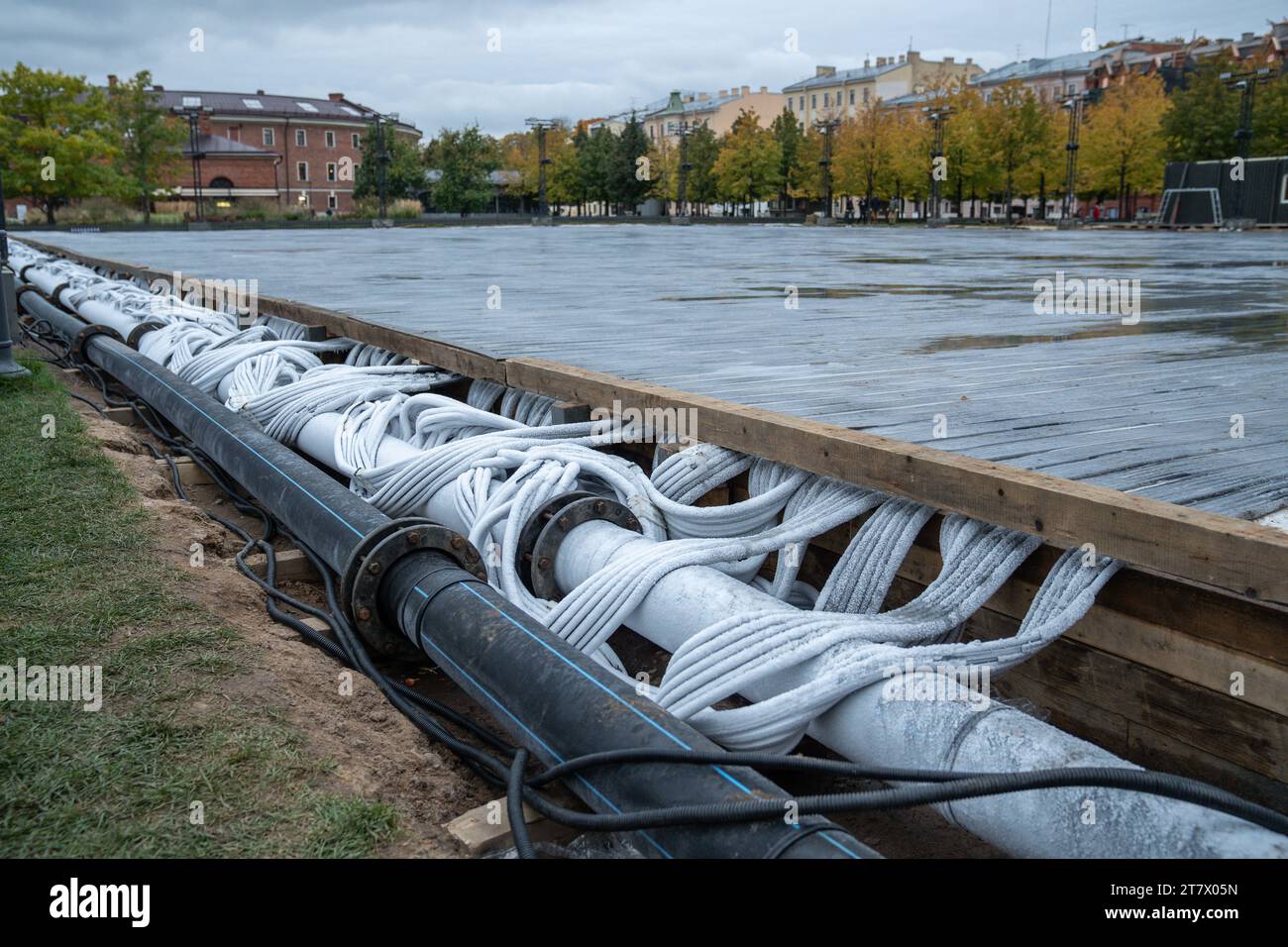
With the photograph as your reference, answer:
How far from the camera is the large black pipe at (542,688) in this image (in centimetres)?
227

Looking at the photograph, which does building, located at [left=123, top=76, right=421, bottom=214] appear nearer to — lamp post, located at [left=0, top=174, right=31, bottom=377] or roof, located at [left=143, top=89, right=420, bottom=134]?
roof, located at [left=143, top=89, right=420, bottom=134]

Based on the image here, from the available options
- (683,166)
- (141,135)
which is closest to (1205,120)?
(683,166)

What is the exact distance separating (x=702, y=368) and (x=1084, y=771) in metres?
3.68

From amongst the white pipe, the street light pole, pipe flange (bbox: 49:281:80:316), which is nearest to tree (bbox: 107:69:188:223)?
the street light pole

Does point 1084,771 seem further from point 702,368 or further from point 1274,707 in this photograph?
point 702,368

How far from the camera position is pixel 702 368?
5.79m

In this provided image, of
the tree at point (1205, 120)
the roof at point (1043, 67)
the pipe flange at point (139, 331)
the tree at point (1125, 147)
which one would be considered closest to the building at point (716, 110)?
the roof at point (1043, 67)

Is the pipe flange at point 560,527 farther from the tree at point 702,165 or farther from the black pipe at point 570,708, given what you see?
the tree at point 702,165

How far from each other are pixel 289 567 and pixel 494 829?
8.48 feet

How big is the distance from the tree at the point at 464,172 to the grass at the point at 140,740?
67545mm

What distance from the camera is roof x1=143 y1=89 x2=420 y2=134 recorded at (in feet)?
287

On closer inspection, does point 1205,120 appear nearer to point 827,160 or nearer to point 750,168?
point 827,160

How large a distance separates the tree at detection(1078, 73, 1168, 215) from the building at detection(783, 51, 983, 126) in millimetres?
42815

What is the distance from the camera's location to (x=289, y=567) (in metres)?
4.88
